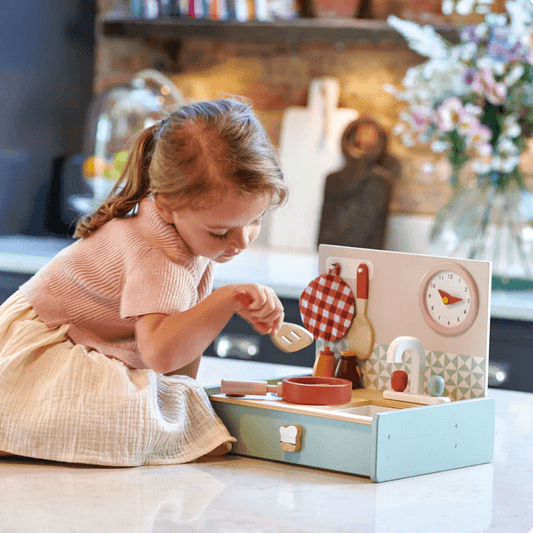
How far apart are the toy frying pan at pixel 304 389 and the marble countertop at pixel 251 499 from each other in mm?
81

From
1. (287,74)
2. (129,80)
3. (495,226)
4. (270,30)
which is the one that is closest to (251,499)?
(495,226)

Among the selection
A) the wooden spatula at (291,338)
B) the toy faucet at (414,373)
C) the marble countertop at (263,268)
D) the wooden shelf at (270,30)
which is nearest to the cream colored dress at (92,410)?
the wooden spatula at (291,338)

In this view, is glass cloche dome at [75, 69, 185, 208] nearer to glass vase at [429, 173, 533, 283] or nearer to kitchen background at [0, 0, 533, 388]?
kitchen background at [0, 0, 533, 388]

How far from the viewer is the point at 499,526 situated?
91cm

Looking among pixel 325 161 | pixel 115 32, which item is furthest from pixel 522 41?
pixel 115 32

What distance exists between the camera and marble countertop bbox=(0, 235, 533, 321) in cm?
239

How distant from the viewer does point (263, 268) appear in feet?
9.39

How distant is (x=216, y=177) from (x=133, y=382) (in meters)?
0.25

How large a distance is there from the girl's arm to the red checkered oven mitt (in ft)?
0.66

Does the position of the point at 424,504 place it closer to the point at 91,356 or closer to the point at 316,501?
the point at 316,501

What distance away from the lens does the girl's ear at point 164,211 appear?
3.72 feet

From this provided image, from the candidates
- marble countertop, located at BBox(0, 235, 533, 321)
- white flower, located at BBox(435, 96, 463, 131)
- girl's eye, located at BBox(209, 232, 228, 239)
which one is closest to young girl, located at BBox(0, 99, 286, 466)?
girl's eye, located at BBox(209, 232, 228, 239)

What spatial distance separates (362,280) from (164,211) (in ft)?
0.95

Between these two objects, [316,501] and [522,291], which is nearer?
[316,501]
